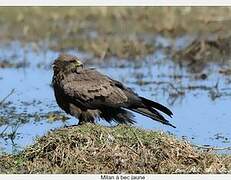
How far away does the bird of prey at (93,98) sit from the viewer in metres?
5.63

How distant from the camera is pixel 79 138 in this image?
17.2ft

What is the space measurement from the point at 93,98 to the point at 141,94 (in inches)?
67.4

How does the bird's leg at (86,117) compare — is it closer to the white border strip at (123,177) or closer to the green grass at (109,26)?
the white border strip at (123,177)

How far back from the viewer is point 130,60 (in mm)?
8945

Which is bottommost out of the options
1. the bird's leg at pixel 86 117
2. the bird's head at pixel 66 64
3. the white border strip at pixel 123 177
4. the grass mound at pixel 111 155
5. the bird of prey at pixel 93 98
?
the white border strip at pixel 123 177

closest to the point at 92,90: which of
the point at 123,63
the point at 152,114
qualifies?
the point at 152,114

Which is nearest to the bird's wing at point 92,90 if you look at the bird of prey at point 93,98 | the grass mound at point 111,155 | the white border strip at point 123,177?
the bird of prey at point 93,98

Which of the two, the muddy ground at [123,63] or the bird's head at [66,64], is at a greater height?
the bird's head at [66,64]

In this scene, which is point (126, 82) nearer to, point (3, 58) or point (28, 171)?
point (3, 58)

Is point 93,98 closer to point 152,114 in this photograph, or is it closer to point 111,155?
point 152,114

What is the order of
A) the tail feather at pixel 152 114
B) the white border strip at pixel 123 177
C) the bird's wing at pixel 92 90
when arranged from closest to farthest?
the white border strip at pixel 123 177, the bird's wing at pixel 92 90, the tail feather at pixel 152 114

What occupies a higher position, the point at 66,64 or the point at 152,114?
the point at 66,64

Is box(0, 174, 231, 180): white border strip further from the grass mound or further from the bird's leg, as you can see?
the bird's leg

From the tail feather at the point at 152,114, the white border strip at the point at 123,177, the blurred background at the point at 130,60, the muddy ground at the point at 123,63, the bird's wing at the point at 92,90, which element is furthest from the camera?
the blurred background at the point at 130,60
